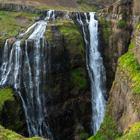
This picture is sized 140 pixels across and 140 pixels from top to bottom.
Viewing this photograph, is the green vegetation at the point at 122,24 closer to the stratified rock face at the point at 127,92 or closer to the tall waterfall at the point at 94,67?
the tall waterfall at the point at 94,67

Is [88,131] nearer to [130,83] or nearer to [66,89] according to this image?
[66,89]

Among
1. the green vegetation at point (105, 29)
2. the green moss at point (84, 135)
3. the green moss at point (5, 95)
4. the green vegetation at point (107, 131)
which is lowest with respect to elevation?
the green moss at point (84, 135)

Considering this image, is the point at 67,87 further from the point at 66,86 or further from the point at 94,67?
the point at 94,67

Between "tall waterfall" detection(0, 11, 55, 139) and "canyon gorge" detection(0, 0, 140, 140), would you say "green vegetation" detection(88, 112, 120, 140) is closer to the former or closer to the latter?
"canyon gorge" detection(0, 0, 140, 140)

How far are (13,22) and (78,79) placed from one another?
9.59 m

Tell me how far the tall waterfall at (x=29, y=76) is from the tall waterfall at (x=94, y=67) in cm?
455

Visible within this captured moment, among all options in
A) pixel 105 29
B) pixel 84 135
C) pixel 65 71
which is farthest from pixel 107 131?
pixel 105 29

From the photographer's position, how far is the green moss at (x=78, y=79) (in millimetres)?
42037

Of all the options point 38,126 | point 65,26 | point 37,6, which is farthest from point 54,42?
point 37,6

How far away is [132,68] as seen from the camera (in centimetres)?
3384

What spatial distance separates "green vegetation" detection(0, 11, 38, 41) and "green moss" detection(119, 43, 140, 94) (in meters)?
12.2

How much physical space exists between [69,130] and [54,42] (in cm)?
786

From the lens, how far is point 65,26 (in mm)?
44438

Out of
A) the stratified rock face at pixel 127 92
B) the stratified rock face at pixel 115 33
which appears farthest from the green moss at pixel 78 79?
the stratified rock face at pixel 127 92
